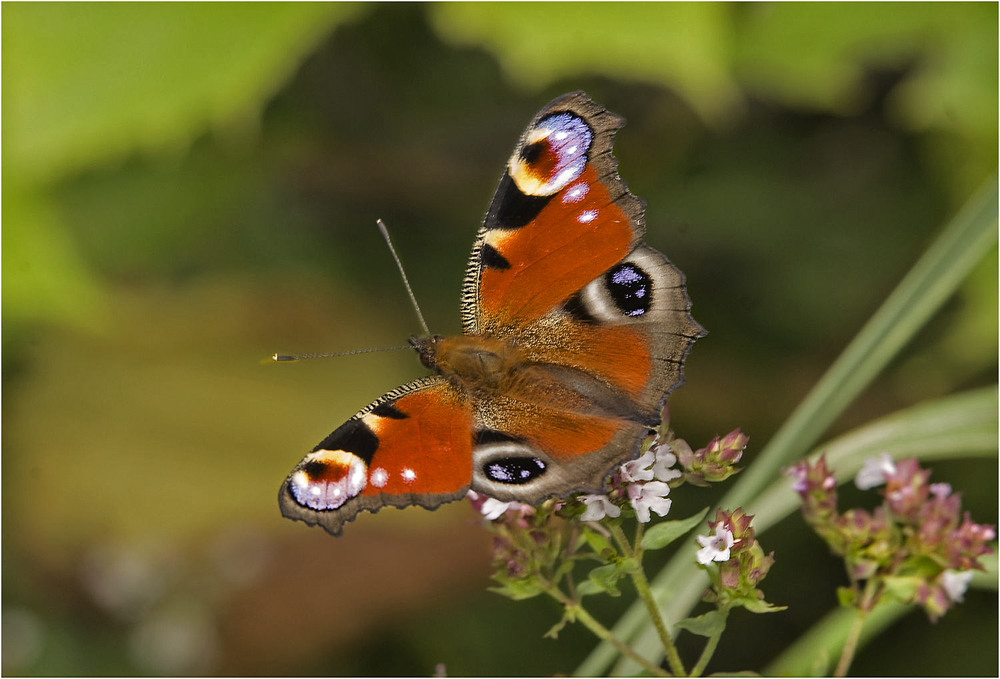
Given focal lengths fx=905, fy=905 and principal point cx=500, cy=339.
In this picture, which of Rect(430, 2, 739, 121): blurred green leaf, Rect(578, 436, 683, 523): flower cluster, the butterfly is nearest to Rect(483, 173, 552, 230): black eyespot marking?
the butterfly

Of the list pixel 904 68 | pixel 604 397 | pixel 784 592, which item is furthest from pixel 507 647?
pixel 904 68

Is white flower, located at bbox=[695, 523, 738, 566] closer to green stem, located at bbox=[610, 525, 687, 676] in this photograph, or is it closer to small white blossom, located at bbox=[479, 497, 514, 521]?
green stem, located at bbox=[610, 525, 687, 676]

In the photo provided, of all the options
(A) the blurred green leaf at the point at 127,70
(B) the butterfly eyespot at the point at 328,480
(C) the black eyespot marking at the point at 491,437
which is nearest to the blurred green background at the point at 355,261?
(A) the blurred green leaf at the point at 127,70

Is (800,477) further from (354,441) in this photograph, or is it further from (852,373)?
(354,441)

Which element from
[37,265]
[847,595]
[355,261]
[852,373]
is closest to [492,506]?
[847,595]

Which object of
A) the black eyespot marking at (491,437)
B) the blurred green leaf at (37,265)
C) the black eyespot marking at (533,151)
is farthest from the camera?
the blurred green leaf at (37,265)

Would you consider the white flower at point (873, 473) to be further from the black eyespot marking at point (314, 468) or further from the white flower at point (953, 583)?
the black eyespot marking at point (314, 468)
